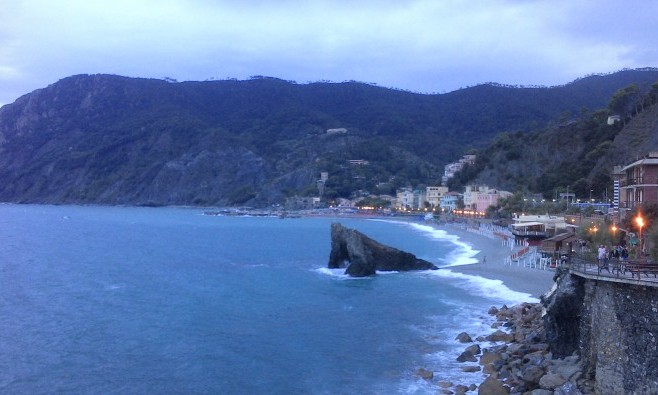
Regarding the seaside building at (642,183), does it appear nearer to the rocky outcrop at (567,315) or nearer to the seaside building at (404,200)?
the rocky outcrop at (567,315)

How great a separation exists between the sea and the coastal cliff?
2.58m

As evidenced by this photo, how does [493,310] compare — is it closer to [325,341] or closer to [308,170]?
[325,341]

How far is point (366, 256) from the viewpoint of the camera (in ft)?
107

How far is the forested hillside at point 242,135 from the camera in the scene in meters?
130

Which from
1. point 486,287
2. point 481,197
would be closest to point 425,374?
point 486,287

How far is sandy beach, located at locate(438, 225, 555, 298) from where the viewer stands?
82.8 feet

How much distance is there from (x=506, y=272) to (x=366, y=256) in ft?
24.1

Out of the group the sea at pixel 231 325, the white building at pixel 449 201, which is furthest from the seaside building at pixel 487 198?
the sea at pixel 231 325

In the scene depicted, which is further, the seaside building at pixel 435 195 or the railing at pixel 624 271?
the seaside building at pixel 435 195

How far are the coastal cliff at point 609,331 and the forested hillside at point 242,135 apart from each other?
9952cm

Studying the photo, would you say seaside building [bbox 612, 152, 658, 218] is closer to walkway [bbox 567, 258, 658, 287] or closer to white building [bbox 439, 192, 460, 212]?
walkway [bbox 567, 258, 658, 287]

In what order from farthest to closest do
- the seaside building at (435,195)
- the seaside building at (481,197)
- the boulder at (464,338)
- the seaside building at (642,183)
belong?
1. the seaside building at (435,195)
2. the seaside building at (481,197)
3. the seaside building at (642,183)
4. the boulder at (464,338)

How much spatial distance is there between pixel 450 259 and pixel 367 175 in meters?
84.8

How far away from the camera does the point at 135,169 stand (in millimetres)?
142375
